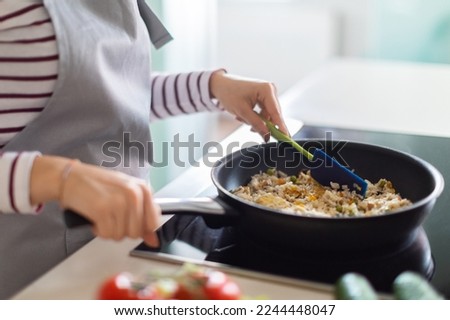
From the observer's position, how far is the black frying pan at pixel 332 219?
2.38 feet

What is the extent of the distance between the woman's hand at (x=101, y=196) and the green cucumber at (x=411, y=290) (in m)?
0.25

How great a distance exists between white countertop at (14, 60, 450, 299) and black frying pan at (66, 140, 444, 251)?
0.18 ft

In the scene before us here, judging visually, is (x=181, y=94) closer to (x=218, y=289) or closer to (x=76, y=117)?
(x=76, y=117)

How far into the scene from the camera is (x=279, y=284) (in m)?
0.73

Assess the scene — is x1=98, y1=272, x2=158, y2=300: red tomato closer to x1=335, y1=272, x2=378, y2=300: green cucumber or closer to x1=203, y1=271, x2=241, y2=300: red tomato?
x1=203, y1=271, x2=241, y2=300: red tomato

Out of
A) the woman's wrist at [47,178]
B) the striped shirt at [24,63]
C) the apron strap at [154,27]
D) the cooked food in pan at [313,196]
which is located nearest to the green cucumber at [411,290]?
the cooked food in pan at [313,196]

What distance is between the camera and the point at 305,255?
76cm

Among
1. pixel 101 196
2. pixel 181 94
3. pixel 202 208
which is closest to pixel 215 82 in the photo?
pixel 181 94

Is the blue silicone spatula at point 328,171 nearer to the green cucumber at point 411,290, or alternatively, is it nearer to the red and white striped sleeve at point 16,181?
the green cucumber at point 411,290

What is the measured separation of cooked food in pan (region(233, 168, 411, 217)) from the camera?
0.84 meters

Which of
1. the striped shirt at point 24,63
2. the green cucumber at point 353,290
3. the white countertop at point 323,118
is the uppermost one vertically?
the striped shirt at point 24,63

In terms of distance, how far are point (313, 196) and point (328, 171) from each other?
0.19 feet

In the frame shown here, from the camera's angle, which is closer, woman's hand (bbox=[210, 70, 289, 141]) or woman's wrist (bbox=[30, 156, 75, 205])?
woman's wrist (bbox=[30, 156, 75, 205])

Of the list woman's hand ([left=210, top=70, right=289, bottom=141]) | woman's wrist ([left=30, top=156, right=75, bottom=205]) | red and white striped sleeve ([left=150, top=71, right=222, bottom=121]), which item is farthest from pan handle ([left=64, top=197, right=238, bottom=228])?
red and white striped sleeve ([left=150, top=71, right=222, bottom=121])
